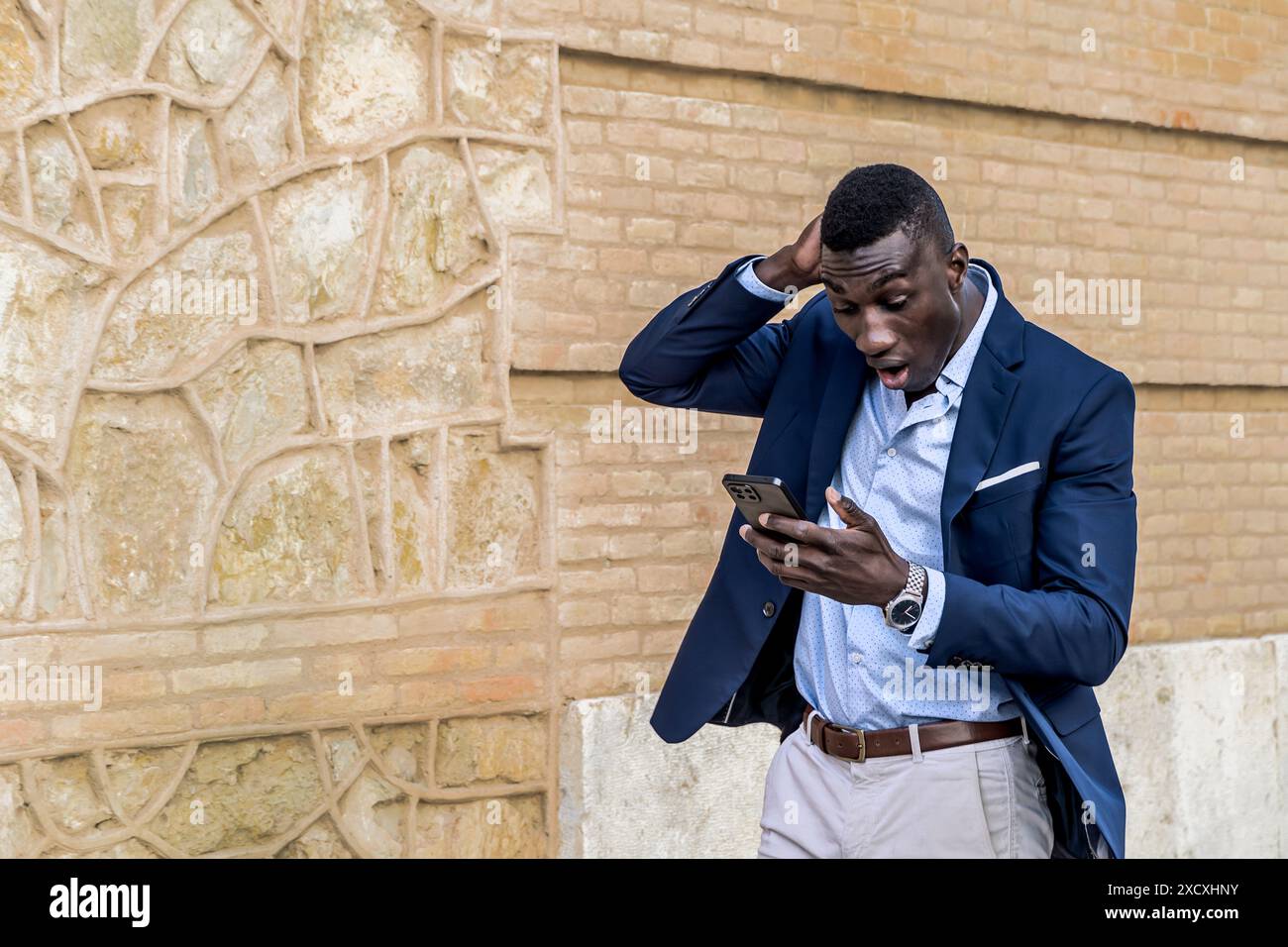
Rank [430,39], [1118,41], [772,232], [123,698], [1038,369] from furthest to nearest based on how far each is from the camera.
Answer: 1. [1118,41]
2. [772,232]
3. [430,39]
4. [123,698]
5. [1038,369]

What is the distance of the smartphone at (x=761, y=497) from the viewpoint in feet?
8.48

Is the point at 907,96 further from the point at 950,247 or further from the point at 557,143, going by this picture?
the point at 950,247

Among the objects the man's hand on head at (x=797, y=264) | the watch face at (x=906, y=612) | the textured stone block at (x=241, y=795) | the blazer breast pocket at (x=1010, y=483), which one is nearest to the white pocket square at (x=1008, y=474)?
the blazer breast pocket at (x=1010, y=483)

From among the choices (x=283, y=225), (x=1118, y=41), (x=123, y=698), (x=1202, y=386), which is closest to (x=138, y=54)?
(x=283, y=225)

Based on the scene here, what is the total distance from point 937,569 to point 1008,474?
23 centimetres

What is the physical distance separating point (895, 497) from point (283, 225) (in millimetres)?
2275

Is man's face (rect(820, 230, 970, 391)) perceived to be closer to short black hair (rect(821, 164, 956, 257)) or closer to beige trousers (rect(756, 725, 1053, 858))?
short black hair (rect(821, 164, 956, 257))

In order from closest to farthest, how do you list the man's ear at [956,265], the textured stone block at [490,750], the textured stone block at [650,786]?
the man's ear at [956,265] → the textured stone block at [490,750] → the textured stone block at [650,786]

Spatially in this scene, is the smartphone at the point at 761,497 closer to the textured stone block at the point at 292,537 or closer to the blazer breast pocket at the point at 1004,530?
the blazer breast pocket at the point at 1004,530

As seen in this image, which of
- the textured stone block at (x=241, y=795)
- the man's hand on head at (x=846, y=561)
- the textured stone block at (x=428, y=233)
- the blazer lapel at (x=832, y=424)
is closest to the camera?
the man's hand on head at (x=846, y=561)

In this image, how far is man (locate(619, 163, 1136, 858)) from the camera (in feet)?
8.52

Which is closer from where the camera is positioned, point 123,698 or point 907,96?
point 123,698

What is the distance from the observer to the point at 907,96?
5.55 meters

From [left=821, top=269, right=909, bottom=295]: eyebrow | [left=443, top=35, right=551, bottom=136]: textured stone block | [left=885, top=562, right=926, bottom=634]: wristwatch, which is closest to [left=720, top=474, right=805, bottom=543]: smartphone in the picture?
[left=885, top=562, right=926, bottom=634]: wristwatch
